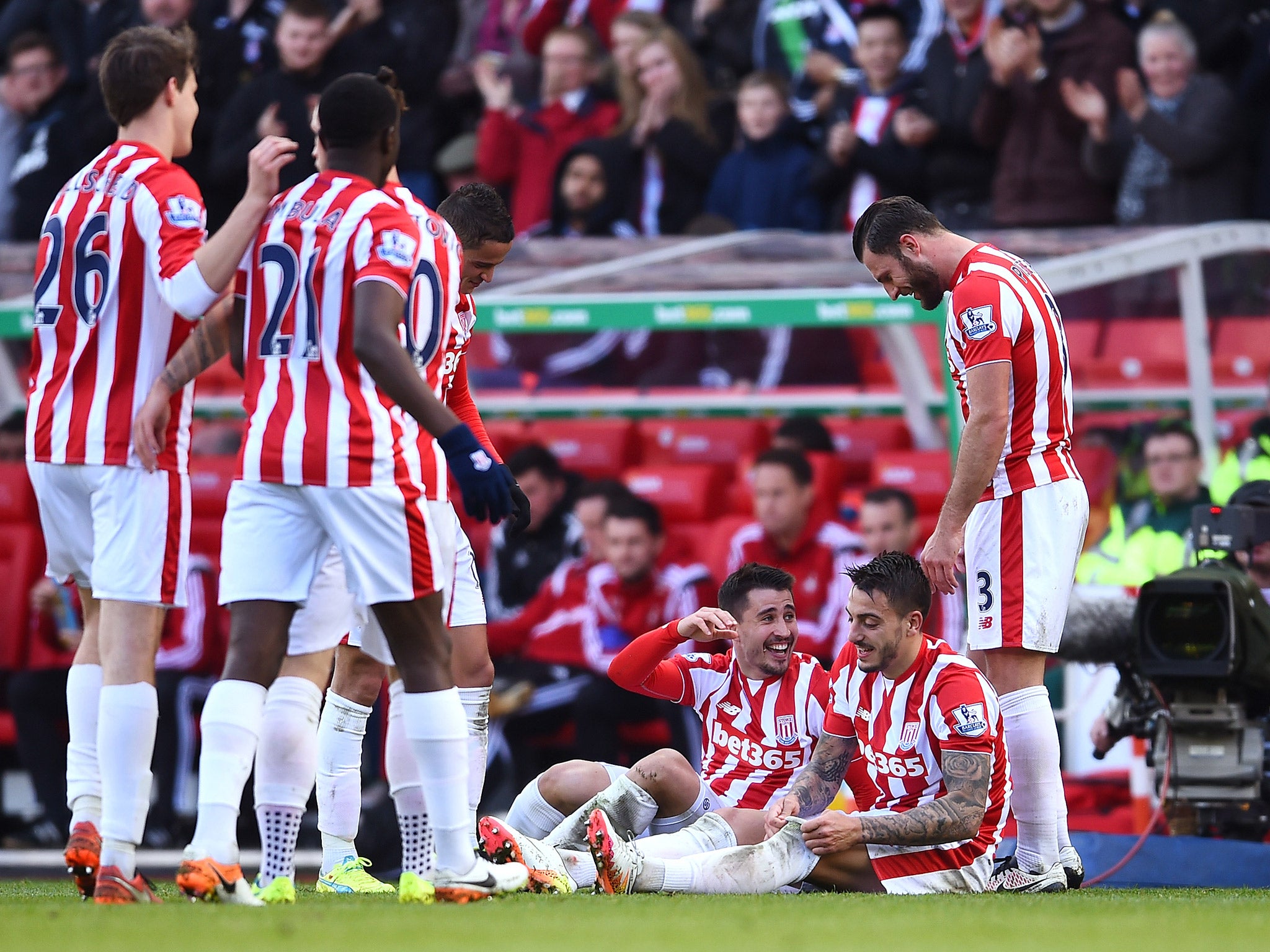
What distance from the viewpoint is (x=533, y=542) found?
884cm

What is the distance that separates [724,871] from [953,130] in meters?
6.18

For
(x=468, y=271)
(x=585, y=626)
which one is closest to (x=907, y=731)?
(x=468, y=271)

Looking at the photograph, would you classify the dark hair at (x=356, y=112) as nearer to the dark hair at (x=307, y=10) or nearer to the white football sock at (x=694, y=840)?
the white football sock at (x=694, y=840)

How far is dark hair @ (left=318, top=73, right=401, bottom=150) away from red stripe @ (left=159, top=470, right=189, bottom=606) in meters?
0.87

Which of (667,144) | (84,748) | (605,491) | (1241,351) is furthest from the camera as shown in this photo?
(667,144)

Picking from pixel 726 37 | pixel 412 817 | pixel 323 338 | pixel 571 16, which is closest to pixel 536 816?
pixel 412 817

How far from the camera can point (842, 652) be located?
5172 mm

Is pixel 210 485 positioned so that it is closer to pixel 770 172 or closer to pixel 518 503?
pixel 770 172

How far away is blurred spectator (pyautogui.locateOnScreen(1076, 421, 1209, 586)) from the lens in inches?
292

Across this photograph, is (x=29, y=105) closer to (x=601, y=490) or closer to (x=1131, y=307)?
(x=601, y=490)

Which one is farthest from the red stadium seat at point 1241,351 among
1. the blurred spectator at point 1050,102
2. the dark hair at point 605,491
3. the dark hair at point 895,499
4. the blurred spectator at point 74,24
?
the blurred spectator at point 74,24

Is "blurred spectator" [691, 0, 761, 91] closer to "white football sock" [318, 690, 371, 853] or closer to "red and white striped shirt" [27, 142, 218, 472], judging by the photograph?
"white football sock" [318, 690, 371, 853]

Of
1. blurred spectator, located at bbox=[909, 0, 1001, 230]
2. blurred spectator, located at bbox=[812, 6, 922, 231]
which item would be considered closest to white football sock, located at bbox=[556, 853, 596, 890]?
blurred spectator, located at bbox=[909, 0, 1001, 230]

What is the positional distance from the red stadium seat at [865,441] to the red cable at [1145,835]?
3106 mm
